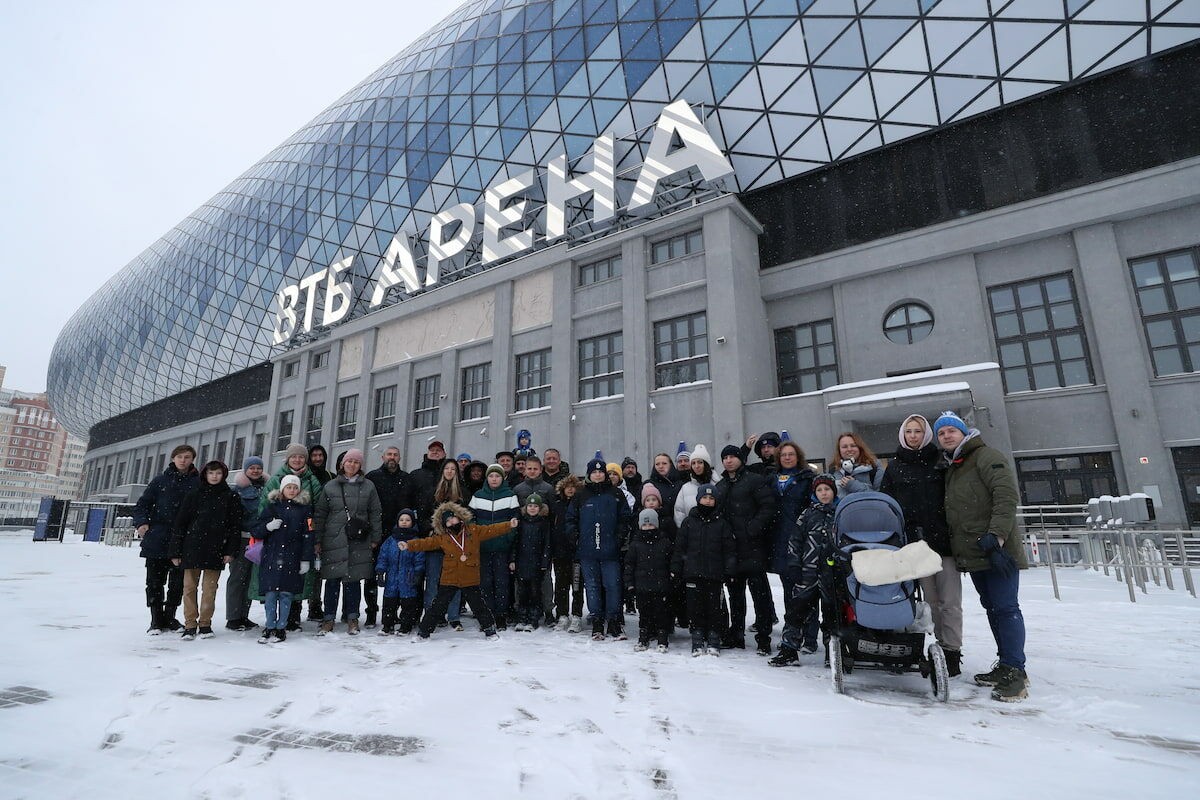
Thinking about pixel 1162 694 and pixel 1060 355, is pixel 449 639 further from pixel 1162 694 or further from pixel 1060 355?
pixel 1060 355

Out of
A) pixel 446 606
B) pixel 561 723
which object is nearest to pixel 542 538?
pixel 446 606

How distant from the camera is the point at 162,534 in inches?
247

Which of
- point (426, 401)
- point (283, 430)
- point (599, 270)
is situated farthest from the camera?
point (283, 430)

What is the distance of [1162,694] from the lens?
3.83m

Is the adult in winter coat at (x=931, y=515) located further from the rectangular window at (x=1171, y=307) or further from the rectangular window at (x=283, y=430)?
the rectangular window at (x=283, y=430)

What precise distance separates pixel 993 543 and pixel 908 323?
15882mm

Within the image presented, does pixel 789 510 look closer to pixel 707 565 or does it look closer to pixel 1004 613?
pixel 707 565

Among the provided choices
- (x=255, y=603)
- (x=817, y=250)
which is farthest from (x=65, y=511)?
(x=817, y=250)

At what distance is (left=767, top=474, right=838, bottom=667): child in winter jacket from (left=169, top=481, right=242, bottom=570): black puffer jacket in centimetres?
576

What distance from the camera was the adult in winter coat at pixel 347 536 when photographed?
6414mm

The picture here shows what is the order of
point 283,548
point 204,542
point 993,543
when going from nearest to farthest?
1. point 993,543
2. point 204,542
3. point 283,548

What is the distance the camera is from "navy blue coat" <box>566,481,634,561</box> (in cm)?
621

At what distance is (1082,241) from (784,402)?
9.00 meters

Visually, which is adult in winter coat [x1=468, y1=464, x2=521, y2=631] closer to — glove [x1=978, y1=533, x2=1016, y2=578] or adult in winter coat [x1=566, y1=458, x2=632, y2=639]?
adult in winter coat [x1=566, y1=458, x2=632, y2=639]
